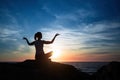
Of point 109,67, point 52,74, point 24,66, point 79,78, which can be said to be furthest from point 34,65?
point 109,67

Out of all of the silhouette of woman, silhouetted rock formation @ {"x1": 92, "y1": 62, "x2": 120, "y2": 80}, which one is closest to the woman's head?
the silhouette of woman

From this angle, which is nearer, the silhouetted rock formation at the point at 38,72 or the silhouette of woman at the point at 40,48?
the silhouetted rock formation at the point at 38,72

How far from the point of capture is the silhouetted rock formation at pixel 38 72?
9.52 metres

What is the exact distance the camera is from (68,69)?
12.0m

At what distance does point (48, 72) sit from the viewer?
1045 cm

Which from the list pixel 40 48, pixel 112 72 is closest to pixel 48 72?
pixel 40 48

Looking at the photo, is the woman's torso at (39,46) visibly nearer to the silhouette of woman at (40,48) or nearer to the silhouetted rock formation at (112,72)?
the silhouette of woman at (40,48)

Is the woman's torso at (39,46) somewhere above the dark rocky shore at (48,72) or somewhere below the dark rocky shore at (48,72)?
above

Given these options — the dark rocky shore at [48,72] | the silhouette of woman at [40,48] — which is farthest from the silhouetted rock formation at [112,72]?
the silhouette of woman at [40,48]

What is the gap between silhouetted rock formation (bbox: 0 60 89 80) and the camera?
31.2 ft

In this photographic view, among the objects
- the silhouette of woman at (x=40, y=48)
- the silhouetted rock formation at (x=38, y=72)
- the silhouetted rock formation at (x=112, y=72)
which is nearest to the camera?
the silhouetted rock formation at (x=112, y=72)

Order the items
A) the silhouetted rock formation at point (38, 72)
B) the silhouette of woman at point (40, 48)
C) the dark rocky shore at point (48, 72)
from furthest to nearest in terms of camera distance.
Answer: the silhouette of woman at point (40, 48) < the silhouetted rock formation at point (38, 72) < the dark rocky shore at point (48, 72)

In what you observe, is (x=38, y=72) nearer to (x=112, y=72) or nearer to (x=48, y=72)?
(x=48, y=72)

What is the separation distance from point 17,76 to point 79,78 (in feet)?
15.1
